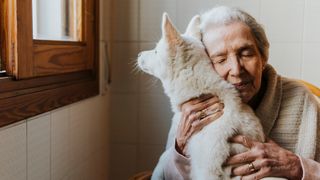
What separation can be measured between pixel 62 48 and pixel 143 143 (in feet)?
2.62

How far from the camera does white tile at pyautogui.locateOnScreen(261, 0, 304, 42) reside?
5.67ft

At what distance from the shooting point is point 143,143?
191 cm

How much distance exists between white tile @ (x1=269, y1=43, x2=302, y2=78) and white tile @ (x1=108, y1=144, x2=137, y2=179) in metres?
0.82

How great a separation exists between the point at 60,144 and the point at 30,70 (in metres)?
0.34

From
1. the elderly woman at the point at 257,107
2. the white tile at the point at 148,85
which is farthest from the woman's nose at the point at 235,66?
the white tile at the point at 148,85

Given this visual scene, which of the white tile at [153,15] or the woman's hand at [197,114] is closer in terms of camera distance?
the woman's hand at [197,114]

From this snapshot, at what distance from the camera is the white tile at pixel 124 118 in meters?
1.89

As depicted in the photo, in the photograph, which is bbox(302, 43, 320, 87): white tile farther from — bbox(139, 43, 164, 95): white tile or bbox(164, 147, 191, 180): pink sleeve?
bbox(164, 147, 191, 180): pink sleeve

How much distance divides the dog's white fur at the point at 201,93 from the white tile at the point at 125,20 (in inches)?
32.7

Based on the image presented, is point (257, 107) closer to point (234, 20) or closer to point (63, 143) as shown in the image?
point (234, 20)

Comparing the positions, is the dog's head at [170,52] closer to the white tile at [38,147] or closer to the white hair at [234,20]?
the white hair at [234,20]

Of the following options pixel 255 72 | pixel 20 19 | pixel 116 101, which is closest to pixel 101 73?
pixel 116 101

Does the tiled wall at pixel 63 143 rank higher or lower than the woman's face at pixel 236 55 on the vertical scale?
lower

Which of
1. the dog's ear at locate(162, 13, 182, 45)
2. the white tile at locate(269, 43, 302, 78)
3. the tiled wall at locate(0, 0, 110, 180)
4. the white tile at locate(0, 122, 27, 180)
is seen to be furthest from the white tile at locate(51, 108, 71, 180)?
the white tile at locate(269, 43, 302, 78)
